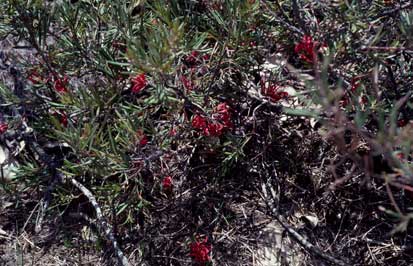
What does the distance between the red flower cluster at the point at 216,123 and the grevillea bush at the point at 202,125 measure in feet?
0.03

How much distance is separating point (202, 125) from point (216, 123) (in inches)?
2.7

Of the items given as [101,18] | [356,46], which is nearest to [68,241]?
[101,18]

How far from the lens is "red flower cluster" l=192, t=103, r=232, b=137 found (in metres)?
2.36

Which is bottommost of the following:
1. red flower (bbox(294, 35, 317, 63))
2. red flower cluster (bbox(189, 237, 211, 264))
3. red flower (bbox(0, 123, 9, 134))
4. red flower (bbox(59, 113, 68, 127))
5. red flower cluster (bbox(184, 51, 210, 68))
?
red flower cluster (bbox(189, 237, 211, 264))

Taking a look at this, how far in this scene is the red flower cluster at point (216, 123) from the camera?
2.36 meters

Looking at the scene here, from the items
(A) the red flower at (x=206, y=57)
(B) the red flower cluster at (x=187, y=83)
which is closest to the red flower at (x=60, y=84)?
(B) the red flower cluster at (x=187, y=83)

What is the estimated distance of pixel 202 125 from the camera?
2.36 metres

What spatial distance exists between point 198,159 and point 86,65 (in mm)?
717

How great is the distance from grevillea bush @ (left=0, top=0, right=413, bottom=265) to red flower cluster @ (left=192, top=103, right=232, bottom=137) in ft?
0.03

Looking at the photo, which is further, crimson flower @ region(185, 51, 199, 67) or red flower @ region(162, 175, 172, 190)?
red flower @ region(162, 175, 172, 190)

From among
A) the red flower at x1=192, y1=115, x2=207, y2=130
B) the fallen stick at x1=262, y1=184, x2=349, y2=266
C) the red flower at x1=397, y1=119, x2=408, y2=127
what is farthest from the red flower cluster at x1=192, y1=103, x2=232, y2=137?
the red flower at x1=397, y1=119, x2=408, y2=127

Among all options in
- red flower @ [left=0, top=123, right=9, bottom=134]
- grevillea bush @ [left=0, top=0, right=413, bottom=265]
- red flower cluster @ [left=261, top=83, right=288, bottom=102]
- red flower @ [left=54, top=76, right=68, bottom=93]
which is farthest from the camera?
red flower @ [left=0, top=123, right=9, bottom=134]

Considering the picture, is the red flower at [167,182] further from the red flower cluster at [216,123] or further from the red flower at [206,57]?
the red flower at [206,57]

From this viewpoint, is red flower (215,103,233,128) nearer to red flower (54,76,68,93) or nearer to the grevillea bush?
the grevillea bush
